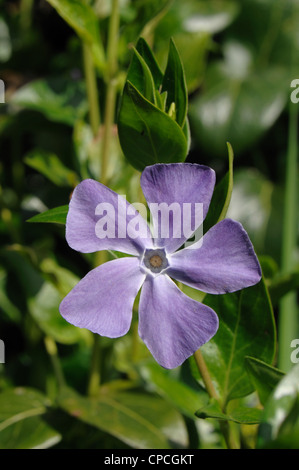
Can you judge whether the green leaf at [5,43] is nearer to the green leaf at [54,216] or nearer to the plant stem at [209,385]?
the green leaf at [54,216]

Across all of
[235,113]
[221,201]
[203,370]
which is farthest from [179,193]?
[235,113]

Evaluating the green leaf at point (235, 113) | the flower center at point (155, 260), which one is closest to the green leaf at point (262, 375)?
the flower center at point (155, 260)

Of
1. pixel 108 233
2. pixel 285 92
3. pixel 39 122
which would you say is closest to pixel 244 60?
pixel 285 92

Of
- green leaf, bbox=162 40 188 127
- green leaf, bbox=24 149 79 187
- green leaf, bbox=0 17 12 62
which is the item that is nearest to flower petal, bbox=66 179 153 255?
green leaf, bbox=162 40 188 127

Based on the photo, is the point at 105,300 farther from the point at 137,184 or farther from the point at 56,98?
the point at 56,98

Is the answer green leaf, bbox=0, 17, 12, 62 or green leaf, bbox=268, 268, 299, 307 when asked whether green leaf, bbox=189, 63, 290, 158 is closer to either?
green leaf, bbox=0, 17, 12, 62

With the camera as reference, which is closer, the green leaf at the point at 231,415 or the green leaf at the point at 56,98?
the green leaf at the point at 231,415
